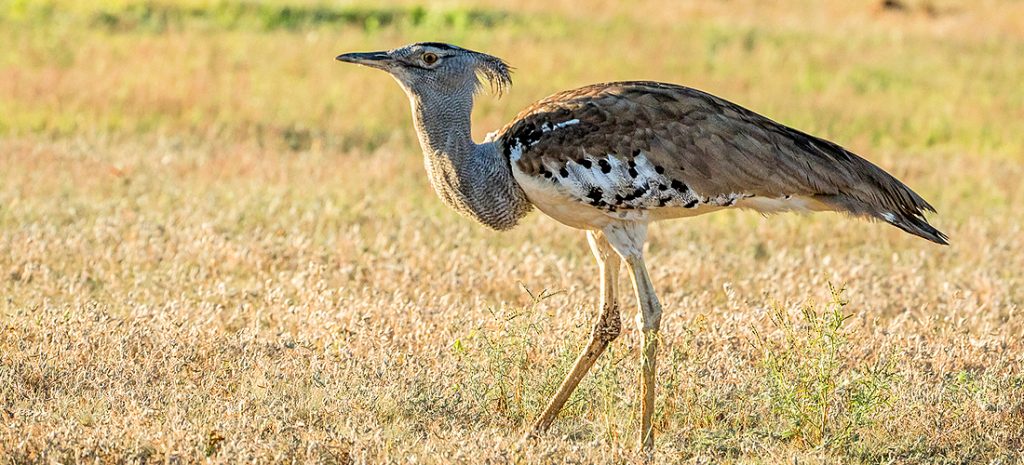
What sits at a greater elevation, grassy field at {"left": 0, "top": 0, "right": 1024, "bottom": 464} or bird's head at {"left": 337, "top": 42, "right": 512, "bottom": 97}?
bird's head at {"left": 337, "top": 42, "right": 512, "bottom": 97}

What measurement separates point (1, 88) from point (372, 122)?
3617mm

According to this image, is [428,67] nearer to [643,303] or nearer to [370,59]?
[370,59]

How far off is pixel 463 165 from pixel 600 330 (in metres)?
0.93

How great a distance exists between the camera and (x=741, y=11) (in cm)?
2450

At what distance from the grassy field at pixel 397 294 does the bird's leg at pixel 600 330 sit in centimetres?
8

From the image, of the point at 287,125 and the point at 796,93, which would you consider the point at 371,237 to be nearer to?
the point at 287,125

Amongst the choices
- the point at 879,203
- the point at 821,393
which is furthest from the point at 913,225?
the point at 821,393

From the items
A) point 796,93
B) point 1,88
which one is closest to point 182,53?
point 1,88

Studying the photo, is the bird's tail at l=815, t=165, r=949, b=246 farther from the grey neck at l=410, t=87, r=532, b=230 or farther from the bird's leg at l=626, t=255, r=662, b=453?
the grey neck at l=410, t=87, r=532, b=230

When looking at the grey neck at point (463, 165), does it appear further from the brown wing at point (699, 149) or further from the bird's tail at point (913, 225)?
the bird's tail at point (913, 225)

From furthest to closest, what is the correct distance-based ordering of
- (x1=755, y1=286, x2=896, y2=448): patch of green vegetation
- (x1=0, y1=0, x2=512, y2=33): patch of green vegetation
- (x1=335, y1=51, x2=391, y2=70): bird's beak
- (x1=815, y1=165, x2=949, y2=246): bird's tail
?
(x1=0, y1=0, x2=512, y2=33): patch of green vegetation < (x1=815, y1=165, x2=949, y2=246): bird's tail < (x1=335, y1=51, x2=391, y2=70): bird's beak < (x1=755, y1=286, x2=896, y2=448): patch of green vegetation

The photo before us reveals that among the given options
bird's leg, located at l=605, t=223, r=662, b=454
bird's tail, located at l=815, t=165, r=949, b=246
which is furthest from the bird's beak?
bird's tail, located at l=815, t=165, r=949, b=246

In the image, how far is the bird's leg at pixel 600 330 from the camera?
217 inches

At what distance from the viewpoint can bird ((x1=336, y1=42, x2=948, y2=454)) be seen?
526cm
